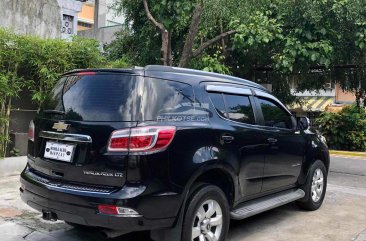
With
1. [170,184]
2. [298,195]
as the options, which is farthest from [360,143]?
[170,184]

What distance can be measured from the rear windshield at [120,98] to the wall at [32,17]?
290 inches

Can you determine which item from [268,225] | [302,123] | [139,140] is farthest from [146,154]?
[302,123]

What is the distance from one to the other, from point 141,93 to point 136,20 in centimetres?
999

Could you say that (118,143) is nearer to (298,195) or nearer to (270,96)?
(270,96)

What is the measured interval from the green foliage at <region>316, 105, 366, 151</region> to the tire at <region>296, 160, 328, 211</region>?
846cm

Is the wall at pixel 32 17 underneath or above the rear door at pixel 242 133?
above

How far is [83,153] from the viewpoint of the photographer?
3.93m

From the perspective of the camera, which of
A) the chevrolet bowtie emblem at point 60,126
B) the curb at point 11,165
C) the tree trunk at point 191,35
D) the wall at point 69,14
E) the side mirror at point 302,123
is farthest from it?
the wall at point 69,14

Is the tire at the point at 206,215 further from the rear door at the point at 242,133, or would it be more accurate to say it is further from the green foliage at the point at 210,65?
the green foliage at the point at 210,65

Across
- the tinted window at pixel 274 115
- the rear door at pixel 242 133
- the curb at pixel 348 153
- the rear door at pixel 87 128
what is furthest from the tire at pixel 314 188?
the curb at pixel 348 153

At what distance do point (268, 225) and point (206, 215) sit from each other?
1683 mm

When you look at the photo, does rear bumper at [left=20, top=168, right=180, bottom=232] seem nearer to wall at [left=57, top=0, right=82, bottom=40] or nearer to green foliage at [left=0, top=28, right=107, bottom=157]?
green foliage at [left=0, top=28, right=107, bottom=157]

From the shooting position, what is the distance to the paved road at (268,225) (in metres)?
5.04

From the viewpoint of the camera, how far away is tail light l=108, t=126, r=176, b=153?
376cm
